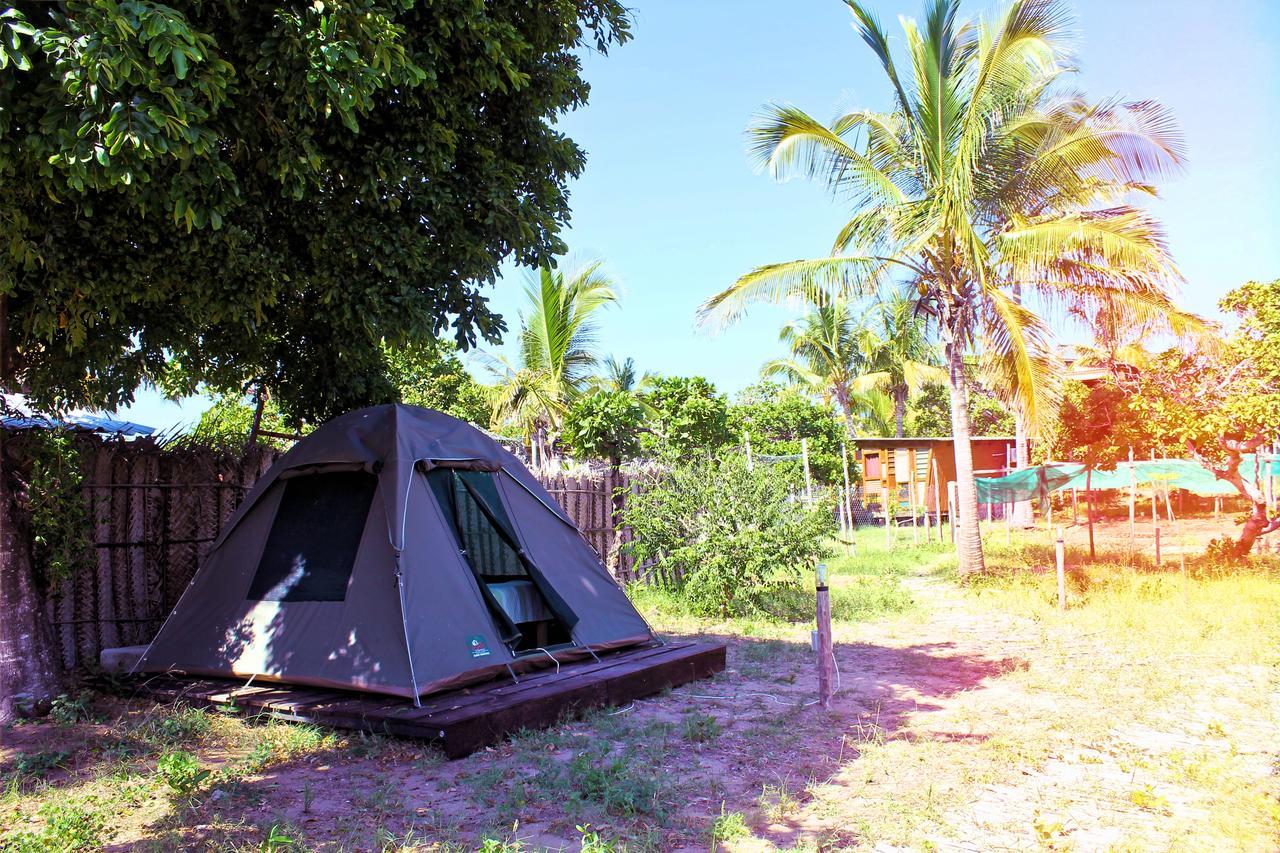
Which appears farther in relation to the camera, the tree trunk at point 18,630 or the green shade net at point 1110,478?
the green shade net at point 1110,478

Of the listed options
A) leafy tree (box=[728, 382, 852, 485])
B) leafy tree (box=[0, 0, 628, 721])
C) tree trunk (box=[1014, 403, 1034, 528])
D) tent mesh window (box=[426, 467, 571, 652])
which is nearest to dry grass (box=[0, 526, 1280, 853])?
tent mesh window (box=[426, 467, 571, 652])

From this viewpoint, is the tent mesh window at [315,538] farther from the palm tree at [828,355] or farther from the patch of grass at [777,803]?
the palm tree at [828,355]

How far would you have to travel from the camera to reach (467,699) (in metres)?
5.75

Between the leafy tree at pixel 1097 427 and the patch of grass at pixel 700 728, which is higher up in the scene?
the leafy tree at pixel 1097 427

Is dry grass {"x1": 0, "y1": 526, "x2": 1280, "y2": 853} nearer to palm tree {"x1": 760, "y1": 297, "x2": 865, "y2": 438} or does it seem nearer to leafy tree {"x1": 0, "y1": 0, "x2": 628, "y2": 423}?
leafy tree {"x1": 0, "y1": 0, "x2": 628, "y2": 423}

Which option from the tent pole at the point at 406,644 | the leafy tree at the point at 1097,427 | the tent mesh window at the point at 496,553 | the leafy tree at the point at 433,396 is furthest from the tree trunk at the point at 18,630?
the leafy tree at the point at 433,396

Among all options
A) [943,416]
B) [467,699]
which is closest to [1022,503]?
[943,416]

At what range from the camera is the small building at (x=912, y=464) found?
2839 centimetres

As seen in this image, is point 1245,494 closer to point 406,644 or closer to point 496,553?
point 496,553

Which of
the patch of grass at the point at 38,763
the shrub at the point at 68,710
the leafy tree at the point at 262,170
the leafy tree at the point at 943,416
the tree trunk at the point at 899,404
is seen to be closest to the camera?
the leafy tree at the point at 262,170

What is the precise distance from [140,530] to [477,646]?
3616 mm

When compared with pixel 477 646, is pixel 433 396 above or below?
above

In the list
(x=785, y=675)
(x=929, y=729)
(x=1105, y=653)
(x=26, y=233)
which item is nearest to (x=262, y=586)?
(x=26, y=233)

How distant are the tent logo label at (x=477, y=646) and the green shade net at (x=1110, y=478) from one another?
483 inches
